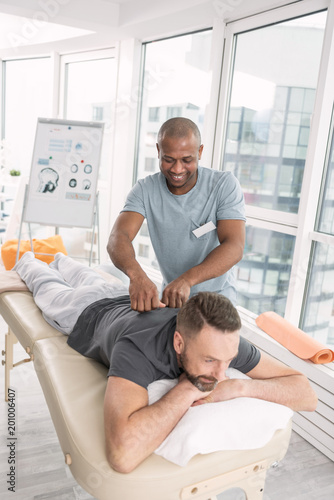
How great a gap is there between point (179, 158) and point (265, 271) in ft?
5.52

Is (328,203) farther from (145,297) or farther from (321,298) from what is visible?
(145,297)

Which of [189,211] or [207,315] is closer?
[207,315]

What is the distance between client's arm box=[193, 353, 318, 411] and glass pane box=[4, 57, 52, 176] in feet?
15.6

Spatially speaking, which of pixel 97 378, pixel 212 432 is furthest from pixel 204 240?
pixel 212 432

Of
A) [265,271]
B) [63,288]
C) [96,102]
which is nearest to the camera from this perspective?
[63,288]

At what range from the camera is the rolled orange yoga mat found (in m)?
2.21

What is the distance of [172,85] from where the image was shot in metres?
4.00

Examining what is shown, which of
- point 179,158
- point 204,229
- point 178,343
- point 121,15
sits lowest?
point 178,343

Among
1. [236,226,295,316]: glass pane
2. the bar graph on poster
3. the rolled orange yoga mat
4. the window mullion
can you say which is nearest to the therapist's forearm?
the rolled orange yoga mat

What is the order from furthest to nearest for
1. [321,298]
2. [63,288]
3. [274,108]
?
[274,108]
[321,298]
[63,288]

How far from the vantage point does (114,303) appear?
70.3 inches

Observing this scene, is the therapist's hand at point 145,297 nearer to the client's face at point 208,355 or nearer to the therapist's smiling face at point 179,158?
the client's face at point 208,355

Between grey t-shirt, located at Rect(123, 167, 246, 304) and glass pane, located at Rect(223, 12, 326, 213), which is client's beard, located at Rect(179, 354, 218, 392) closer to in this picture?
grey t-shirt, located at Rect(123, 167, 246, 304)

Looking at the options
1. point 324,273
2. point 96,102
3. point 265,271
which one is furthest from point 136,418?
point 96,102
